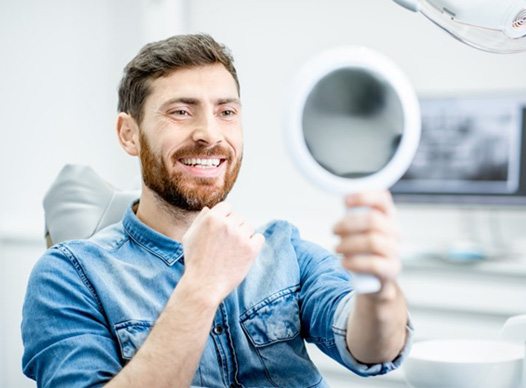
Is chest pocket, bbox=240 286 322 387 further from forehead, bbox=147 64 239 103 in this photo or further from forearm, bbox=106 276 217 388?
forehead, bbox=147 64 239 103

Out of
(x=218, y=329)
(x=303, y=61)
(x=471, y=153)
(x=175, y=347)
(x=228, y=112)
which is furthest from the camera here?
(x=303, y=61)

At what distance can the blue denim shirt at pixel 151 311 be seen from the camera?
114 centimetres

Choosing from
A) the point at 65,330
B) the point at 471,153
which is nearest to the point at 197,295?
the point at 65,330

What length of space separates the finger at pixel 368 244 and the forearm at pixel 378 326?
103mm

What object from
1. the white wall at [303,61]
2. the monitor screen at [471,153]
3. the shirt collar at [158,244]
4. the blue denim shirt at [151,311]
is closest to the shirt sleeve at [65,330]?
the blue denim shirt at [151,311]

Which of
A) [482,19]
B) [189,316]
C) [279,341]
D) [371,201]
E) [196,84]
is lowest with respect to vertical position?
[279,341]

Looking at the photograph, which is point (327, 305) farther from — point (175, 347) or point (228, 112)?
point (228, 112)

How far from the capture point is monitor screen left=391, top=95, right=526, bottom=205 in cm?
266

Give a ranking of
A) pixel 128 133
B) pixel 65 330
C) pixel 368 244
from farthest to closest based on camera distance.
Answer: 1. pixel 128 133
2. pixel 65 330
3. pixel 368 244

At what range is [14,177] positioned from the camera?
321cm

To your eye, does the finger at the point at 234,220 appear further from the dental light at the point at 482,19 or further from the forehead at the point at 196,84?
the dental light at the point at 482,19

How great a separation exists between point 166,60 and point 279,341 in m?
0.57

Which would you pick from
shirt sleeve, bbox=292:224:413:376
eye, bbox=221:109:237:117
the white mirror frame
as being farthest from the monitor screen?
the white mirror frame

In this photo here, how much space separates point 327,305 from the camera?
120 cm
